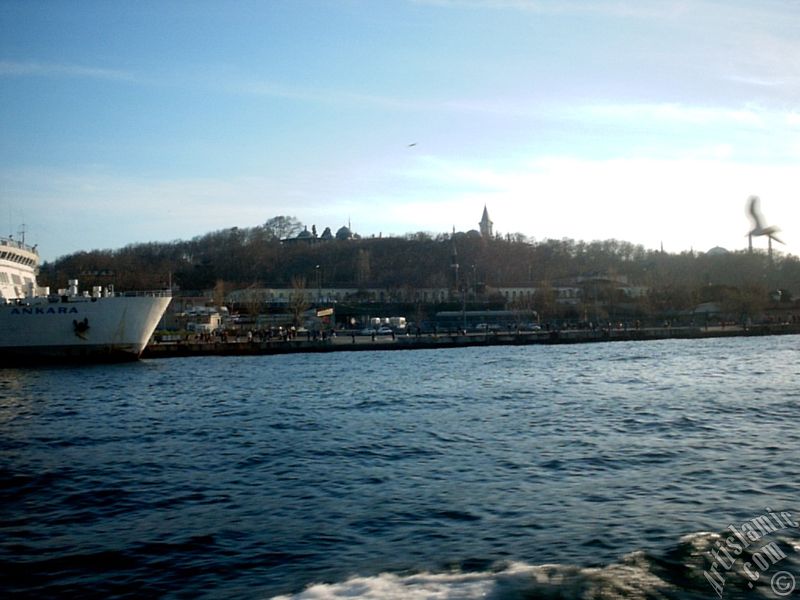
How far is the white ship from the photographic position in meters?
39.6

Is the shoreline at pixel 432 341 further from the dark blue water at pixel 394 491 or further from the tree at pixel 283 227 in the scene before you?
the tree at pixel 283 227

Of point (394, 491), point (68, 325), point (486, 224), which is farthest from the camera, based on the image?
point (486, 224)

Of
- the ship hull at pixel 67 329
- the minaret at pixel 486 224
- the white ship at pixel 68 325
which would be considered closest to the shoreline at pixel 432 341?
the white ship at pixel 68 325

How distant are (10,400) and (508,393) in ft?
54.3

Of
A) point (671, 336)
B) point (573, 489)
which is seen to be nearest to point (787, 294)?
point (671, 336)

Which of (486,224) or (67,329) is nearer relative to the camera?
(67,329)

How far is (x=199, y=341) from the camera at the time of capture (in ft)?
183

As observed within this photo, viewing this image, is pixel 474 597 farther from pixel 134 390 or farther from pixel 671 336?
pixel 671 336

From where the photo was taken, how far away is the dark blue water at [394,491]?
8117 millimetres

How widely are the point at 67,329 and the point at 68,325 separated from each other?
0.23 metres

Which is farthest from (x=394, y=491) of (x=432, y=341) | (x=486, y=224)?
(x=486, y=224)

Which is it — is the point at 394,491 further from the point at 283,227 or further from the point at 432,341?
the point at 283,227

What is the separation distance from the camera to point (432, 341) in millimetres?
57375

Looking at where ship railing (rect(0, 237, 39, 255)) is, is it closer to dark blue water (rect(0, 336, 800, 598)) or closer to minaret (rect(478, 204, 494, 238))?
dark blue water (rect(0, 336, 800, 598))
